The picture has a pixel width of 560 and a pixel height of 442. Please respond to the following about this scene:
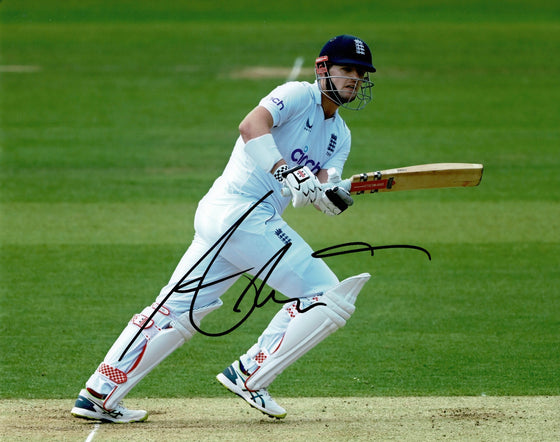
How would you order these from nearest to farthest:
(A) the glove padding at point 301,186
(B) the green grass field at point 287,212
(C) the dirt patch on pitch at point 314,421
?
(A) the glove padding at point 301,186 → (C) the dirt patch on pitch at point 314,421 → (B) the green grass field at point 287,212

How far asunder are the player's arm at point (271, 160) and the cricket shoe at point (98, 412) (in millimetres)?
1283

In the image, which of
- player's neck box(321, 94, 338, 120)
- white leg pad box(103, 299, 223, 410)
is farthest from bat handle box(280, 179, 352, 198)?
white leg pad box(103, 299, 223, 410)

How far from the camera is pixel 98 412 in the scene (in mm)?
4504

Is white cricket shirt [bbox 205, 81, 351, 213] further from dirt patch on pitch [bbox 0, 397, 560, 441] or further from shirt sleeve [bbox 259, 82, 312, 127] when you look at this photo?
dirt patch on pitch [bbox 0, 397, 560, 441]

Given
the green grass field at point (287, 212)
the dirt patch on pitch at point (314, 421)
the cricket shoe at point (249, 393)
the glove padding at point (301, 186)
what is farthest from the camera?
the green grass field at point (287, 212)

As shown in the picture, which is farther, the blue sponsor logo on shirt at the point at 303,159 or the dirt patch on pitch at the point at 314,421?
the blue sponsor logo on shirt at the point at 303,159

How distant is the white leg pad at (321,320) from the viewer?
170 inches

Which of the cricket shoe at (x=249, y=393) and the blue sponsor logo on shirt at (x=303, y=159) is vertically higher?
the blue sponsor logo on shirt at (x=303, y=159)

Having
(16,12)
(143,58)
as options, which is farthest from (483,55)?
(16,12)

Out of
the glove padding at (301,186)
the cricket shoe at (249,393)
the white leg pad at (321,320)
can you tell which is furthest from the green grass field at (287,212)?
the glove padding at (301,186)

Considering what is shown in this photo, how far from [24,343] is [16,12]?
27.4 m

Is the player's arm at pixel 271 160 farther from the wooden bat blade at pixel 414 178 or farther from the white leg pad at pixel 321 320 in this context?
the white leg pad at pixel 321 320

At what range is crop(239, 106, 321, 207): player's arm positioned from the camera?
13.5 ft

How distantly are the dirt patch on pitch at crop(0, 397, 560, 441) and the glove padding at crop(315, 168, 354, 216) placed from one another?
101 cm
